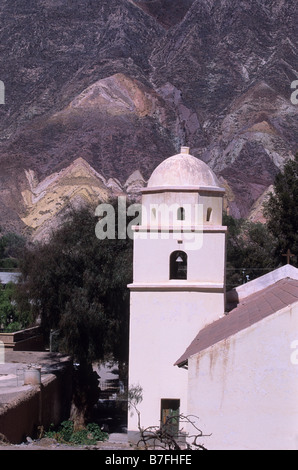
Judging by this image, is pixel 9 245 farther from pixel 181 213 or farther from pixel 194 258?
pixel 194 258

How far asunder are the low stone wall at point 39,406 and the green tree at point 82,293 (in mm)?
A: 480

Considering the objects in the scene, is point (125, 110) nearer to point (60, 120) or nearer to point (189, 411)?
point (60, 120)

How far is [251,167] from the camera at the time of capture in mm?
58438

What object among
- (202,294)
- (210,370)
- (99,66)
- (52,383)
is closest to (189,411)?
(210,370)

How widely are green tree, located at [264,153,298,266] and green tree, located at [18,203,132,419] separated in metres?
8.96

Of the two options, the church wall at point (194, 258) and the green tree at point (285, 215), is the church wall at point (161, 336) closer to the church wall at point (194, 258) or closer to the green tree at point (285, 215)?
the church wall at point (194, 258)

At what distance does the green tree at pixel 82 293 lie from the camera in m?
17.8

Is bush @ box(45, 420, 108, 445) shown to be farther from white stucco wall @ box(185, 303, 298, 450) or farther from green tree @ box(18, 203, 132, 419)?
white stucco wall @ box(185, 303, 298, 450)

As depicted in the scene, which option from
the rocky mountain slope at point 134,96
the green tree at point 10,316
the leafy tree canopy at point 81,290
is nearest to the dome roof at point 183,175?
the leafy tree canopy at point 81,290

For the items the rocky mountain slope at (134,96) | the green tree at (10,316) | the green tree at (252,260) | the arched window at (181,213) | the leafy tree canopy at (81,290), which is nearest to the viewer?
the arched window at (181,213)

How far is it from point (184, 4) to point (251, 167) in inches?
1224

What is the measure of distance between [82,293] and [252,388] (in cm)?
947

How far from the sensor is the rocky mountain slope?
5691 centimetres

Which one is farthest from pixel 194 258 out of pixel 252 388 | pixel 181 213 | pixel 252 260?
pixel 252 260
